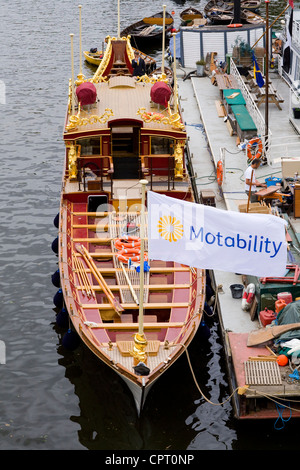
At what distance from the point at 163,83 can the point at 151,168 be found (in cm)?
382

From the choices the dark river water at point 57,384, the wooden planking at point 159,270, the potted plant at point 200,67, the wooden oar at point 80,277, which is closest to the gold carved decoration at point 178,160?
the dark river water at point 57,384

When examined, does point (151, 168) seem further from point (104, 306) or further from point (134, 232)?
point (104, 306)

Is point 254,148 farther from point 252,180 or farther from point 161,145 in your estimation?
point 161,145

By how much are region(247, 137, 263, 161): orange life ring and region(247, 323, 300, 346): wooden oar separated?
36.4ft

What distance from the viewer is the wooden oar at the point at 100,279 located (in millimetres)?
20416

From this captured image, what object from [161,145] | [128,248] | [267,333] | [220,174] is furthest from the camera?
[220,174]

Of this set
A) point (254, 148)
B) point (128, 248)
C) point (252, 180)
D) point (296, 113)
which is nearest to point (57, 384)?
point (128, 248)

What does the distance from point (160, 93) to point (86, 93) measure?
2582 mm

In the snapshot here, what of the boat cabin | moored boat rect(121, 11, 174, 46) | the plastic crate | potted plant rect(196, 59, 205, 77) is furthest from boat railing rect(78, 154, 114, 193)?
moored boat rect(121, 11, 174, 46)

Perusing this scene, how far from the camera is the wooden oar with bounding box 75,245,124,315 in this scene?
20.4m

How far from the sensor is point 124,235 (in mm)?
23781

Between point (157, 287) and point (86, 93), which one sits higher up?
point (86, 93)

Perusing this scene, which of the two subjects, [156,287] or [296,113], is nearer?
[156,287]

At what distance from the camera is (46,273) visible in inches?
1032
